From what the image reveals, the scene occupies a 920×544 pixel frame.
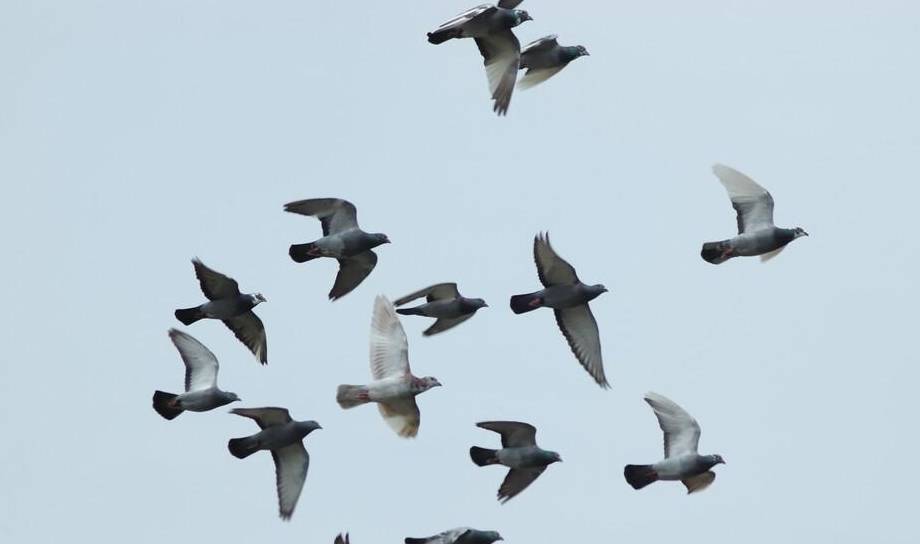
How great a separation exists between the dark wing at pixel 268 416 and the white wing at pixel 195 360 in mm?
1606

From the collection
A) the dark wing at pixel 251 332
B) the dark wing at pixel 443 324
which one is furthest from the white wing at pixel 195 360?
Answer: the dark wing at pixel 443 324

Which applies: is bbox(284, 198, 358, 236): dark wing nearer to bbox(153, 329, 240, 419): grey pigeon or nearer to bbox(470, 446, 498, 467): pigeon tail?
bbox(153, 329, 240, 419): grey pigeon

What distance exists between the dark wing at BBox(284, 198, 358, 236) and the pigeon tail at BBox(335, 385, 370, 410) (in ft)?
10.0

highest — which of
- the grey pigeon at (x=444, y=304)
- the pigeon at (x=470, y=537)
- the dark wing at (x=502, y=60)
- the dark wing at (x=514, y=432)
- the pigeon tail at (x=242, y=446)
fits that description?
the dark wing at (x=502, y=60)

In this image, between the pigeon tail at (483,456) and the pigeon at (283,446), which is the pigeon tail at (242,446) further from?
the pigeon tail at (483,456)

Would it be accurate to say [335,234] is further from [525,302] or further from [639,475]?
[639,475]

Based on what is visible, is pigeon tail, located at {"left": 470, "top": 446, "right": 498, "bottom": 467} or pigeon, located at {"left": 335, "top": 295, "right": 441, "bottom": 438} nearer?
pigeon, located at {"left": 335, "top": 295, "right": 441, "bottom": 438}

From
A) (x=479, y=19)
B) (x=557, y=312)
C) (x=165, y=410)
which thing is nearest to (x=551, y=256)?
(x=557, y=312)

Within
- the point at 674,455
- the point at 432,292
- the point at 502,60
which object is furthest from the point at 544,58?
the point at 674,455

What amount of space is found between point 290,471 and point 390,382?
256cm

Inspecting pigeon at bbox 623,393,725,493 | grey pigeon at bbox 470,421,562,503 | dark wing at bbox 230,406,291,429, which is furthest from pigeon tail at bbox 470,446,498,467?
dark wing at bbox 230,406,291,429

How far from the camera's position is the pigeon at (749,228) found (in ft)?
133

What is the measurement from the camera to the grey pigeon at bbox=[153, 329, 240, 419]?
41125 millimetres

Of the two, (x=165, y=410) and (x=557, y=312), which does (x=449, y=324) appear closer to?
(x=557, y=312)
